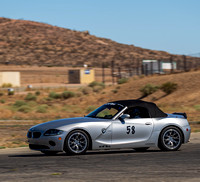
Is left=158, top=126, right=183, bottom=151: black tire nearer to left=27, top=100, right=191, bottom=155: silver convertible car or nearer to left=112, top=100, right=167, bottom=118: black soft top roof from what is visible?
left=27, top=100, right=191, bottom=155: silver convertible car

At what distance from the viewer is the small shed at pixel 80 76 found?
70250mm

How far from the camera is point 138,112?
39.9 feet

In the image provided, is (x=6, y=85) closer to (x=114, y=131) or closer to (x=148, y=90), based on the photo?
(x=148, y=90)

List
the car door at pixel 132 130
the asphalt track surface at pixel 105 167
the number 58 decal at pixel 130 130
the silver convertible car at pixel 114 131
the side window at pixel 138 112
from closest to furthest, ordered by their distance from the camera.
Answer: the asphalt track surface at pixel 105 167
the silver convertible car at pixel 114 131
the car door at pixel 132 130
the number 58 decal at pixel 130 130
the side window at pixel 138 112

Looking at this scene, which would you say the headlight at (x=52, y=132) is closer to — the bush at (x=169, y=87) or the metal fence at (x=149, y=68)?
the bush at (x=169, y=87)

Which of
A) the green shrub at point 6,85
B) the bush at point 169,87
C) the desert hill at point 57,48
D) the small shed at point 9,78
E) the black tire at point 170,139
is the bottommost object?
the black tire at point 170,139

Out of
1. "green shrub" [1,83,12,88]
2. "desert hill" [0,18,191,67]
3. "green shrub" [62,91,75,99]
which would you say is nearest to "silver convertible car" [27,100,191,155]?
"green shrub" [62,91,75,99]

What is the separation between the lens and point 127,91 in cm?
4338

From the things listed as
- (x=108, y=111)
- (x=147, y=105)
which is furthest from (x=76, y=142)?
(x=147, y=105)

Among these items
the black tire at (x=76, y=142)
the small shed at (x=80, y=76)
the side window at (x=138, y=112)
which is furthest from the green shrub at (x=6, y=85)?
the black tire at (x=76, y=142)

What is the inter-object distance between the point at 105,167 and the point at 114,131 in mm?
2472

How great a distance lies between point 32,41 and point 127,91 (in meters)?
68.6

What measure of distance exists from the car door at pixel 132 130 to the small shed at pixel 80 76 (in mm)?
58232

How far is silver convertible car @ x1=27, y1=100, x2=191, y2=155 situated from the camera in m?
11.0
